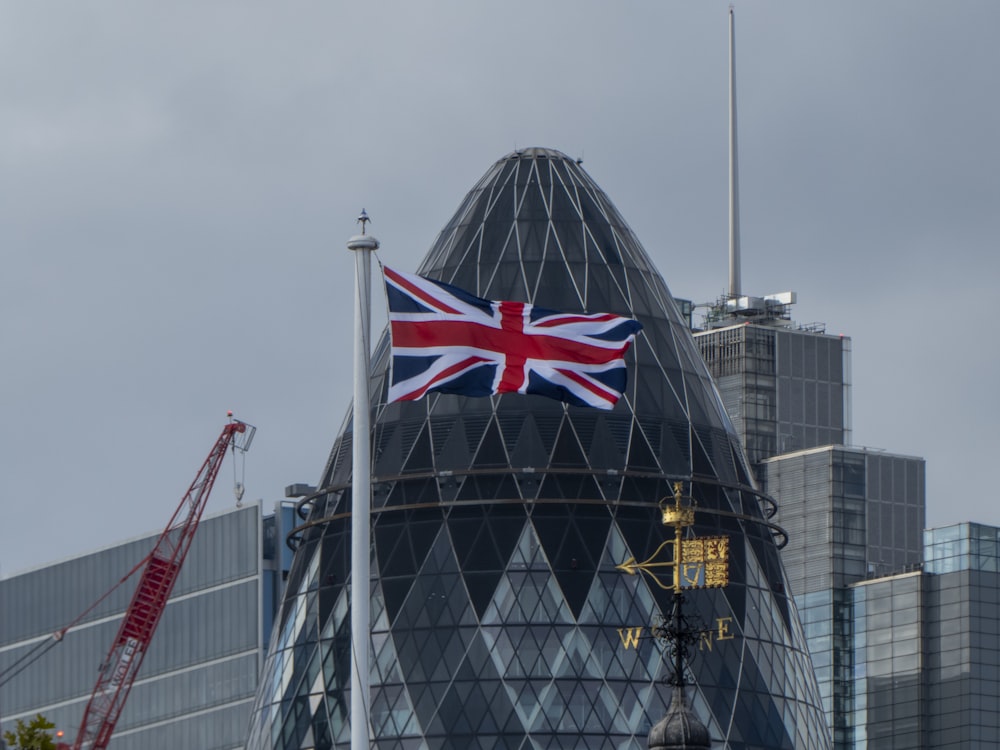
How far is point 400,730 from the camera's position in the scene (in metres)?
105

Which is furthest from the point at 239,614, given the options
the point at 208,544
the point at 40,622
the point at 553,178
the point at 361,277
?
the point at 361,277

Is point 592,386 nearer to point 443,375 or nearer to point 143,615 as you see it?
point 443,375

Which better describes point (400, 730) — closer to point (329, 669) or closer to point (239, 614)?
point (329, 669)

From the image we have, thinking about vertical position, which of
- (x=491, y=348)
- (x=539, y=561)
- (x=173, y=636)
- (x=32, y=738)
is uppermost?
(x=491, y=348)

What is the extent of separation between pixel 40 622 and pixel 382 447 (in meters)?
88.6

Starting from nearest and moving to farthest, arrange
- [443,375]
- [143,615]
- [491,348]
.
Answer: [443,375]
[491,348]
[143,615]

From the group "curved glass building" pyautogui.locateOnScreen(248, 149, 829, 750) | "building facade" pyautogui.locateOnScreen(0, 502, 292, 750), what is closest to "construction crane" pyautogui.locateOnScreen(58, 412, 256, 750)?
"building facade" pyautogui.locateOnScreen(0, 502, 292, 750)

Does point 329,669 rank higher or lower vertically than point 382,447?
lower

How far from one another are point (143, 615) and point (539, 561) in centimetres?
7412

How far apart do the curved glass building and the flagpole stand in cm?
3786

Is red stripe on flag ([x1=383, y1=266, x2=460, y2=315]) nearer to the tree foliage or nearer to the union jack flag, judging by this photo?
the union jack flag

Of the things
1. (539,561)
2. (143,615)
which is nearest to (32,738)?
(539,561)

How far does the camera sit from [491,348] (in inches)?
2817

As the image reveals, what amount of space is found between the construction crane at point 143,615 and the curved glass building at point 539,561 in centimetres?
6151
